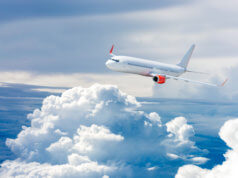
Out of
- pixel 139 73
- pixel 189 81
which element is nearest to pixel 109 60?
pixel 139 73

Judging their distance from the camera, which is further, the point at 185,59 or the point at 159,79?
the point at 185,59

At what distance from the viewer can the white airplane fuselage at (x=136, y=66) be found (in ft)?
346

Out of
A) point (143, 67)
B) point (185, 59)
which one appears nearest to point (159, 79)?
point (143, 67)

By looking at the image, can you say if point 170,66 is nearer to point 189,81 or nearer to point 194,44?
point 189,81

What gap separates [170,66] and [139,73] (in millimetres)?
21713

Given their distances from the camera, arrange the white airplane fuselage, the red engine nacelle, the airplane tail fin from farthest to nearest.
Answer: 1. the airplane tail fin
2. the red engine nacelle
3. the white airplane fuselage

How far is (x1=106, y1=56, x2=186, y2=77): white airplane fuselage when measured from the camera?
105 metres

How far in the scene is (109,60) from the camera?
349ft

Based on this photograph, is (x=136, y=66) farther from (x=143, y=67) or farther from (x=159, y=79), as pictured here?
(x=159, y=79)

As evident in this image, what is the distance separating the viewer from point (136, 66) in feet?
359

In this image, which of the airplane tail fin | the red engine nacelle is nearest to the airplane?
the red engine nacelle

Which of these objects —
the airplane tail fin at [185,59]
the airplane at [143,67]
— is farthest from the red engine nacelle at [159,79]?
the airplane tail fin at [185,59]

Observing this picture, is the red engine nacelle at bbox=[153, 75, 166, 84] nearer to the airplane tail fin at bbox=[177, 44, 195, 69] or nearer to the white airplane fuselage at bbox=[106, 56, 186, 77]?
the white airplane fuselage at bbox=[106, 56, 186, 77]

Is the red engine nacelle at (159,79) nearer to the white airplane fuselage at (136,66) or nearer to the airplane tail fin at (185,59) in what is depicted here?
the white airplane fuselage at (136,66)
